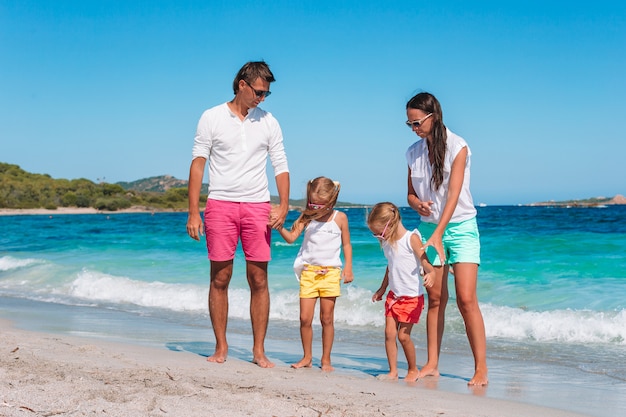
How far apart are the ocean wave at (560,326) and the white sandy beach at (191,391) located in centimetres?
259

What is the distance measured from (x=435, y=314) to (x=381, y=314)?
121 inches

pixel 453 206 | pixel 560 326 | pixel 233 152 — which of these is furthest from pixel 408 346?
pixel 560 326

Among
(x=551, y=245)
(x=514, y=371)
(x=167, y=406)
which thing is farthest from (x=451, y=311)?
(x=551, y=245)

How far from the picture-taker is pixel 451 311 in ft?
23.4

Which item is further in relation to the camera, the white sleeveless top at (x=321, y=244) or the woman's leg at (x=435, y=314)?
the white sleeveless top at (x=321, y=244)

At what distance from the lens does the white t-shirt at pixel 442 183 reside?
4035 millimetres

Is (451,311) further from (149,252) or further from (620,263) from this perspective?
(149,252)

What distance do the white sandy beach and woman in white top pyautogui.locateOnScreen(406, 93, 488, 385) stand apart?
0.54 meters

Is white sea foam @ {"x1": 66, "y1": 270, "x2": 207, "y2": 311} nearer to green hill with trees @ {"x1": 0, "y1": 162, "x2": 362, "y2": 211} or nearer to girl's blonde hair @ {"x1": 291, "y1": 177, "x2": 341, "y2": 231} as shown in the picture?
girl's blonde hair @ {"x1": 291, "y1": 177, "x2": 341, "y2": 231}

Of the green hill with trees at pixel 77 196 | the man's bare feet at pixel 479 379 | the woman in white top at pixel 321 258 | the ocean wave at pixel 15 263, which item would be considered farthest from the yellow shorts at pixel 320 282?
the green hill with trees at pixel 77 196

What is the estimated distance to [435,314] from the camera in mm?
4258

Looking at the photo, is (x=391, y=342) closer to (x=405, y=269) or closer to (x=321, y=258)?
(x=405, y=269)

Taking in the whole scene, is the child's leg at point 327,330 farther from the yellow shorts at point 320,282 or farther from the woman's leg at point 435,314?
the woman's leg at point 435,314

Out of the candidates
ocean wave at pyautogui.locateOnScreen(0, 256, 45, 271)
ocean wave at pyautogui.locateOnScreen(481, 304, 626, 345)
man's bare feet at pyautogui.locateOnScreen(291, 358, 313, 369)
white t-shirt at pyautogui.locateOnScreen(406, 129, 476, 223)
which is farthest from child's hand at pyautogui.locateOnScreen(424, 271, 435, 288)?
ocean wave at pyautogui.locateOnScreen(0, 256, 45, 271)
